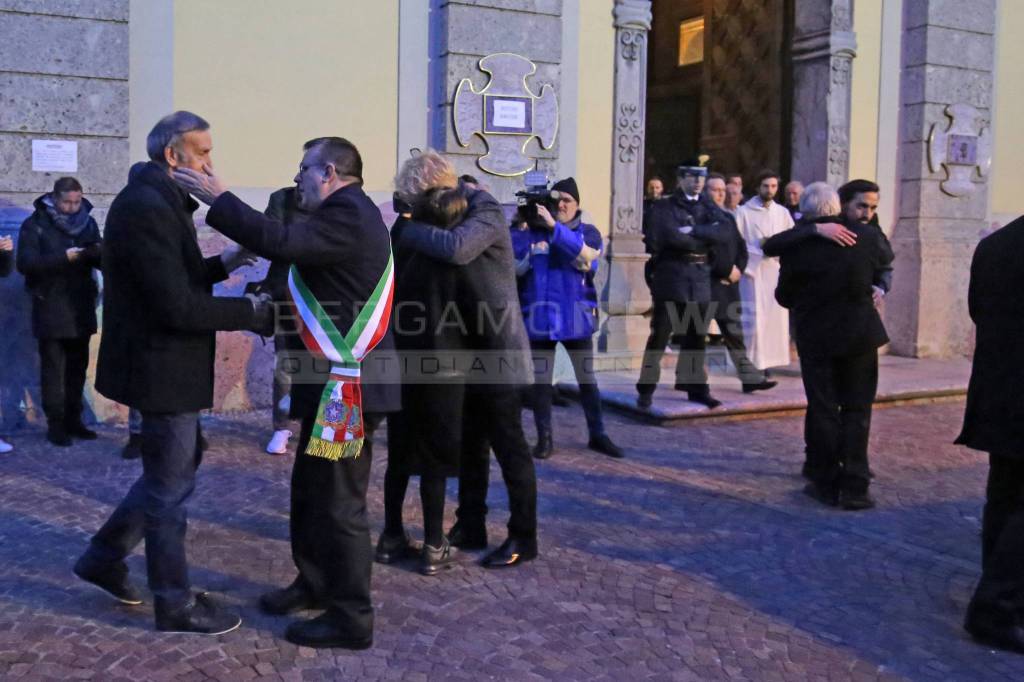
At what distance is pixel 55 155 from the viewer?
774cm

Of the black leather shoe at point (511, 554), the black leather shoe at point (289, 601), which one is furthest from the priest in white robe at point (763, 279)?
the black leather shoe at point (289, 601)

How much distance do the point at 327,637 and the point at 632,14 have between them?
24.1 ft

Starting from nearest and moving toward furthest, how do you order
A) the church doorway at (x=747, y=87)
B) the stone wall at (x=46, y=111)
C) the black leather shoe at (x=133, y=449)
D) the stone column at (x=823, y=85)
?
1. the black leather shoe at (x=133, y=449)
2. the stone wall at (x=46, y=111)
3. the stone column at (x=823, y=85)
4. the church doorway at (x=747, y=87)

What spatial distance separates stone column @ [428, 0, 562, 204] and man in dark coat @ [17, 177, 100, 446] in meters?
2.93

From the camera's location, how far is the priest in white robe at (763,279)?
9438mm

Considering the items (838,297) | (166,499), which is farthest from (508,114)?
(166,499)

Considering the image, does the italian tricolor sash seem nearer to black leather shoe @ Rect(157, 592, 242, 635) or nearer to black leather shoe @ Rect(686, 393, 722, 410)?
black leather shoe @ Rect(157, 592, 242, 635)

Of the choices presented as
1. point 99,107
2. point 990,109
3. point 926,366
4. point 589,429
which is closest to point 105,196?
point 99,107

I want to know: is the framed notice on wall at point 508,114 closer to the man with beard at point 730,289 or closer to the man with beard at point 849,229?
the man with beard at point 730,289

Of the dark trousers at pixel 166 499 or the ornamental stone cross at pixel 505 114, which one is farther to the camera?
the ornamental stone cross at pixel 505 114

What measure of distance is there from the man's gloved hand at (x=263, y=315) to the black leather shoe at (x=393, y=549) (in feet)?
4.26

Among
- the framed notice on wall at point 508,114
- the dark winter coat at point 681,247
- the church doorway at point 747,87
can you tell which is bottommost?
the dark winter coat at point 681,247

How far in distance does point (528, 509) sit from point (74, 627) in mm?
1884

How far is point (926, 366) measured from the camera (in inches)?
430
